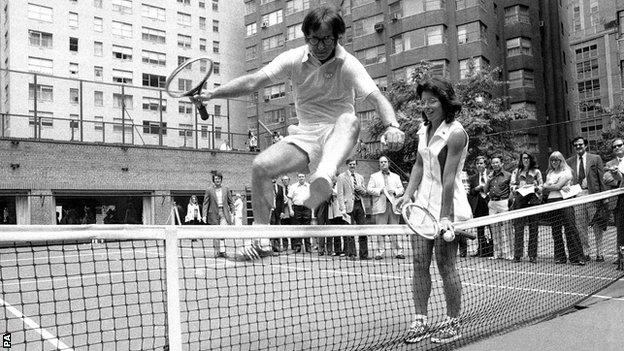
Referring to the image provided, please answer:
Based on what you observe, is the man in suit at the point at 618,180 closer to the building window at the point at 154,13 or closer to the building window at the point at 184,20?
the building window at the point at 154,13

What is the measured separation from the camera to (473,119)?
100 feet

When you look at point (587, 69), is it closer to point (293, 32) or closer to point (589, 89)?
point (589, 89)

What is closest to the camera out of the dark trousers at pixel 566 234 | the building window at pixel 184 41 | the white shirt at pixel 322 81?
the white shirt at pixel 322 81

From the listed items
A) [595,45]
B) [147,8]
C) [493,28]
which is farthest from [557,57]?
[147,8]

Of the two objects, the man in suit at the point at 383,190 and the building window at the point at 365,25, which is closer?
the man in suit at the point at 383,190

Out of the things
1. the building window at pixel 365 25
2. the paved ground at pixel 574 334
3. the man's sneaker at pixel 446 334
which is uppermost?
the building window at pixel 365 25

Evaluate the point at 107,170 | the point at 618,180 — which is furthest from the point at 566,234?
the point at 107,170

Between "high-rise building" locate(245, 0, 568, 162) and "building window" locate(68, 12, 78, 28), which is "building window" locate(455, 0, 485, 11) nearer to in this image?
"high-rise building" locate(245, 0, 568, 162)

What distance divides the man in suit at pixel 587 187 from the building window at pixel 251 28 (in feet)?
173

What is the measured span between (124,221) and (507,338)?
21.6 meters

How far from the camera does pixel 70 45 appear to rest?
171ft

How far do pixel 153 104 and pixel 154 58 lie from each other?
37.3 meters

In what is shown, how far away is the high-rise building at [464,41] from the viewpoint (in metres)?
41.8

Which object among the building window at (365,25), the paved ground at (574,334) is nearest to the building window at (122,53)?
the building window at (365,25)
